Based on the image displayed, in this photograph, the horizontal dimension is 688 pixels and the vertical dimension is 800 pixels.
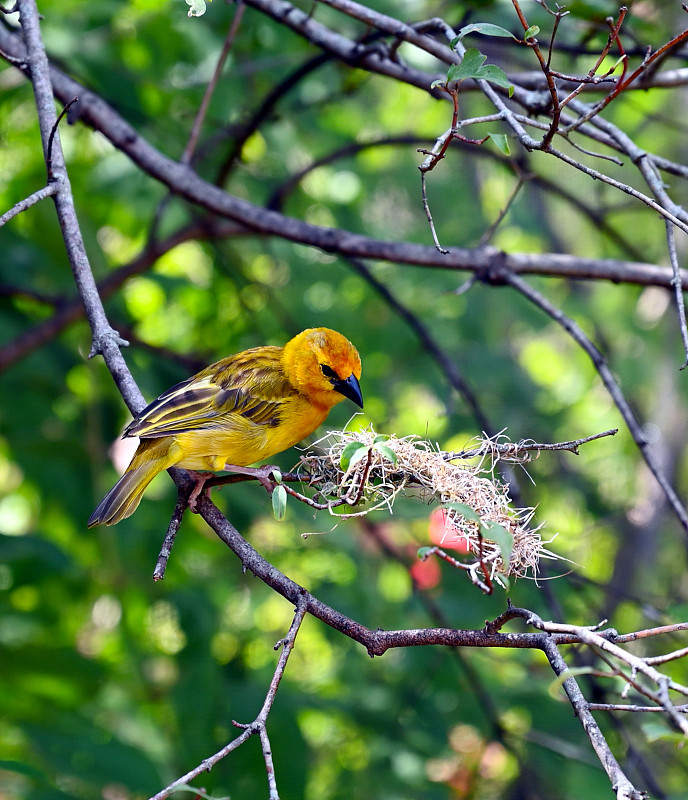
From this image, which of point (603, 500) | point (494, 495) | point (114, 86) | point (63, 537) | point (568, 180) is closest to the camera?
point (494, 495)

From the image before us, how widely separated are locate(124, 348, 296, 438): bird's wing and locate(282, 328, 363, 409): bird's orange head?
70 mm

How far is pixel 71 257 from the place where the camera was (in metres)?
2.46

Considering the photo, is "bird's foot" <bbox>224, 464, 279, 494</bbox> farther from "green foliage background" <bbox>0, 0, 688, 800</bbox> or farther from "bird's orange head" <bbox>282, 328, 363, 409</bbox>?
"green foliage background" <bbox>0, 0, 688, 800</bbox>

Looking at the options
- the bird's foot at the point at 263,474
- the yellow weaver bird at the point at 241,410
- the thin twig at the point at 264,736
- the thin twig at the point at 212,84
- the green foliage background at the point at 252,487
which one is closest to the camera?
the thin twig at the point at 264,736

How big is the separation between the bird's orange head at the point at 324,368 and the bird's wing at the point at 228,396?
7 centimetres

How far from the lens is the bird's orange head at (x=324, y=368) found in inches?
134

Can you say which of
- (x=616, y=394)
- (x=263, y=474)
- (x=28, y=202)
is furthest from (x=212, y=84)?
(x=616, y=394)

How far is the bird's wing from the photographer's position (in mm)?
2988

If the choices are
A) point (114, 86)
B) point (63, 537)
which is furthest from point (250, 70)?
point (63, 537)

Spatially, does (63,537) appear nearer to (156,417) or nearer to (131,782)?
(131,782)

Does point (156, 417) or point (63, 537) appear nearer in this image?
point (156, 417)

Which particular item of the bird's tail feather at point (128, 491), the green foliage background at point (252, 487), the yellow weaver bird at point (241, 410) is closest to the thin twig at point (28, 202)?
the yellow weaver bird at point (241, 410)

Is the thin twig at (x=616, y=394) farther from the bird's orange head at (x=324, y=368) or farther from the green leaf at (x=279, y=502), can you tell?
the green leaf at (x=279, y=502)

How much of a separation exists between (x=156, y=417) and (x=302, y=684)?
2952mm
